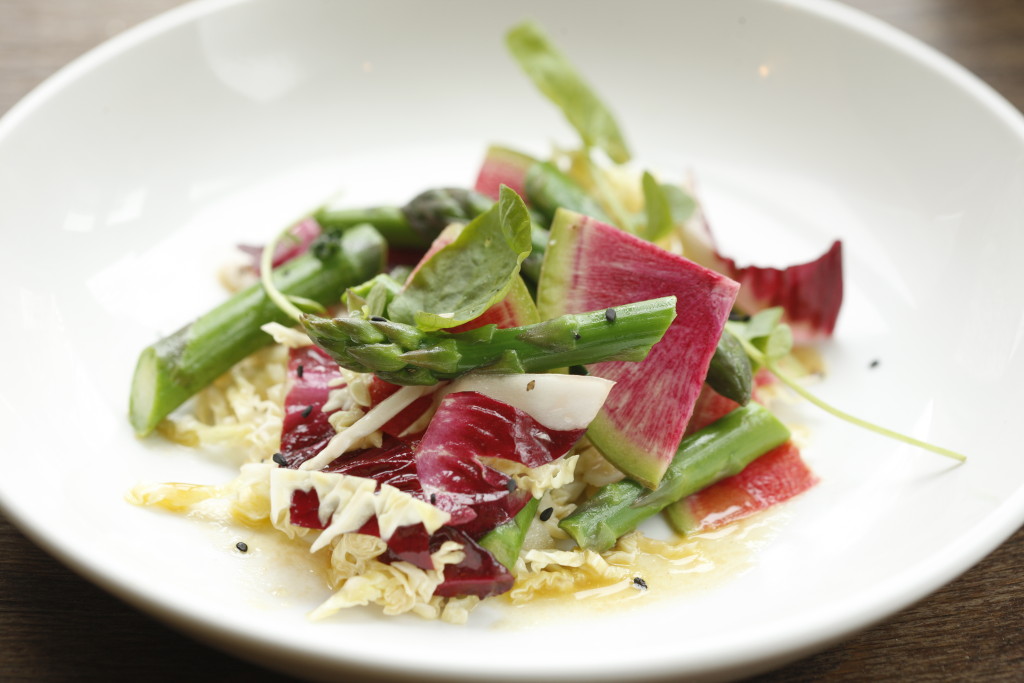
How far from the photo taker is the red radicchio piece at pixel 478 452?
9.23 ft

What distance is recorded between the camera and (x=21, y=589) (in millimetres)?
2846

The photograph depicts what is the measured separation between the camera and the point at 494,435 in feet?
9.55

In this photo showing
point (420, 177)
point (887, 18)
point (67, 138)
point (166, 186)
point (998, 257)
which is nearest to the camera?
point (998, 257)

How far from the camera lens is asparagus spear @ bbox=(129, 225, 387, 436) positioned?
3.43 metres

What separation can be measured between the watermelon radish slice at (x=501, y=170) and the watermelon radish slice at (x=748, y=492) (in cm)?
164

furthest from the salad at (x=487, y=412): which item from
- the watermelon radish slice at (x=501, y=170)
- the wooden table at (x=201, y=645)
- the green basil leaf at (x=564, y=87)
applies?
the green basil leaf at (x=564, y=87)

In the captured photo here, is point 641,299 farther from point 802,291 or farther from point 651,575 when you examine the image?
point 802,291

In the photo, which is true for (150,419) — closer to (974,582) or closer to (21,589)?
(21,589)

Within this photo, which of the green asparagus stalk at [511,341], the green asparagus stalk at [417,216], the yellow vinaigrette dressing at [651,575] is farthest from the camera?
the green asparagus stalk at [417,216]

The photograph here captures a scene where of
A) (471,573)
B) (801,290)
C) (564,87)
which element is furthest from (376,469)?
(564,87)

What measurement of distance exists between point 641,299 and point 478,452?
0.83 metres

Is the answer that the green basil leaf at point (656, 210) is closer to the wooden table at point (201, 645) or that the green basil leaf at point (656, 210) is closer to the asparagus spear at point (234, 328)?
the asparagus spear at point (234, 328)

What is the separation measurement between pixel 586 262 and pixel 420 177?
1.83 m

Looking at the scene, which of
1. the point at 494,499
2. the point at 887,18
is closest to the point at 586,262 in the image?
the point at 494,499
